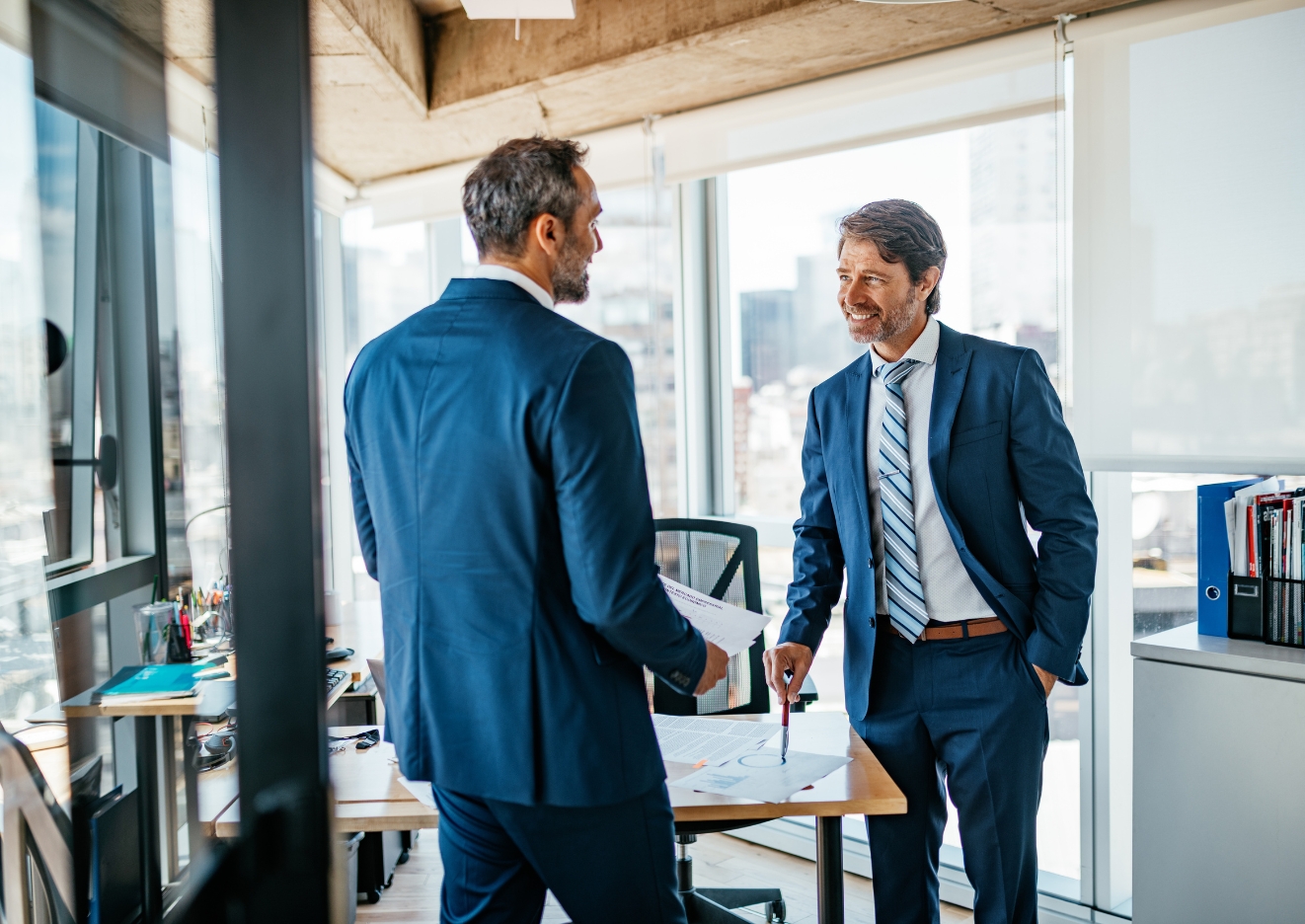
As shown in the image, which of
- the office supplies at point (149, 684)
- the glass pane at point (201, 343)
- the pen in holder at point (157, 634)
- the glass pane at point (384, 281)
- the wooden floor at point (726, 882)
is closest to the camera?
the glass pane at point (201, 343)

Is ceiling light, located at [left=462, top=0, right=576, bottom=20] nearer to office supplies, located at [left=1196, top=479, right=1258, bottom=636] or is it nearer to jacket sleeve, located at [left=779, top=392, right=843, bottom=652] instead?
jacket sleeve, located at [left=779, top=392, right=843, bottom=652]

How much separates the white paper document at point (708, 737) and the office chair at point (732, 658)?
0.68 metres

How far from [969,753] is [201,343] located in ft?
5.48

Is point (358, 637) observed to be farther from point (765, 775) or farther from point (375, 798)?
point (765, 775)

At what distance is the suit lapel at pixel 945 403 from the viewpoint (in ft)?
6.31

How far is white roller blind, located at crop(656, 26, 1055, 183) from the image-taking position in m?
2.76

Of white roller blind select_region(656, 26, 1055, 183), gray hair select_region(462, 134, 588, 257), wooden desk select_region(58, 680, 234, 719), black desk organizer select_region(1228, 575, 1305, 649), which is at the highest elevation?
white roller blind select_region(656, 26, 1055, 183)

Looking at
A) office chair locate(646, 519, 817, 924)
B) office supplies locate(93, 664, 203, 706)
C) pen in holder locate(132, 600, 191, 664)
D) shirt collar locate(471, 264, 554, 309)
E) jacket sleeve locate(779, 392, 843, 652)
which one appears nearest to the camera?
shirt collar locate(471, 264, 554, 309)

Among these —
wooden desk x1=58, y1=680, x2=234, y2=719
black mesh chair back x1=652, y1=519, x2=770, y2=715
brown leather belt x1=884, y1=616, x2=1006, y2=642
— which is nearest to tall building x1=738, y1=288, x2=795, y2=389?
black mesh chair back x1=652, y1=519, x2=770, y2=715

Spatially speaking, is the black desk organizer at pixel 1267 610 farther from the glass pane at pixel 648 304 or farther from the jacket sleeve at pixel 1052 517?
the glass pane at pixel 648 304

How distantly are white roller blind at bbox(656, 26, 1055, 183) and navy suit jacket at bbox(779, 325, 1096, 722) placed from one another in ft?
3.89

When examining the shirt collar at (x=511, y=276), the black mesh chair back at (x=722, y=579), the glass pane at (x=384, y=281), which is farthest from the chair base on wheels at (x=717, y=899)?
the glass pane at (x=384, y=281)

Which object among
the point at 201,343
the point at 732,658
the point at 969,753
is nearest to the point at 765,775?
the point at 969,753

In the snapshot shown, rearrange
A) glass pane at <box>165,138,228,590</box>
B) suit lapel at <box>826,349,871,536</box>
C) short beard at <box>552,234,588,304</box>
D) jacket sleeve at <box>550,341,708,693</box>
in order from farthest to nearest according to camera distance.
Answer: suit lapel at <box>826,349,871,536</box>
short beard at <box>552,234,588,304</box>
jacket sleeve at <box>550,341,708,693</box>
glass pane at <box>165,138,228,590</box>
